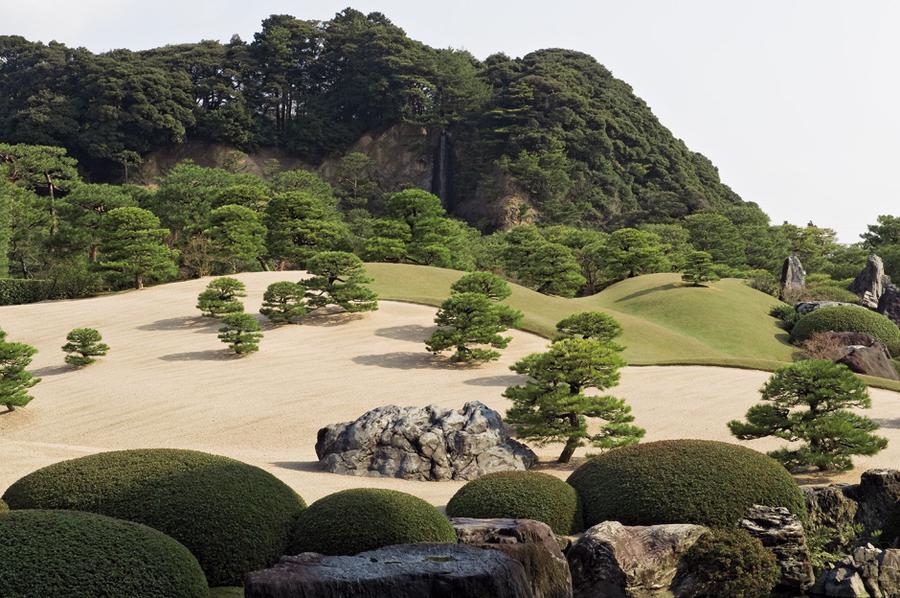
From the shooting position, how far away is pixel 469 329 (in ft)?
72.9

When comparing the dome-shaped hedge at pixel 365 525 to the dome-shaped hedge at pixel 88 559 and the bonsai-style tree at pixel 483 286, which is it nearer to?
the dome-shaped hedge at pixel 88 559

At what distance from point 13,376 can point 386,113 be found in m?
64.7

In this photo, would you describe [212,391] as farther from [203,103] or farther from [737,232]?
[203,103]

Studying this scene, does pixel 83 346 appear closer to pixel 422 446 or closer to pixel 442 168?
pixel 422 446

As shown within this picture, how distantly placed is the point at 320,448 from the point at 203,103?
72.7m

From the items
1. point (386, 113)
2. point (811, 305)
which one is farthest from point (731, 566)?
point (386, 113)

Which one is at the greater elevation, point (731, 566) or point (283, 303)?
point (283, 303)

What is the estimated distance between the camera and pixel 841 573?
7609 millimetres

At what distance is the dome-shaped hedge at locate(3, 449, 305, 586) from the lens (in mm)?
6750

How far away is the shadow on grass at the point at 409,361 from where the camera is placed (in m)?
21.7

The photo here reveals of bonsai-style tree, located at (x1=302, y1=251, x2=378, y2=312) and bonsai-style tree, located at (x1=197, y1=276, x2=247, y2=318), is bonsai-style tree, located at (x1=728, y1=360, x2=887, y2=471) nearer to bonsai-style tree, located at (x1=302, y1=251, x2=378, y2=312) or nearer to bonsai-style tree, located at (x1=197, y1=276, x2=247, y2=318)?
bonsai-style tree, located at (x1=302, y1=251, x2=378, y2=312)

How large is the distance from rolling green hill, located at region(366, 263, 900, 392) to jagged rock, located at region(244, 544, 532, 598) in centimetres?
1868

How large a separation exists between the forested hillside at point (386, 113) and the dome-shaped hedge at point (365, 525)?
185ft

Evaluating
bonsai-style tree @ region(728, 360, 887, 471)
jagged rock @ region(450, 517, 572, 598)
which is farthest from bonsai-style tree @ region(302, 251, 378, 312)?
jagged rock @ region(450, 517, 572, 598)
